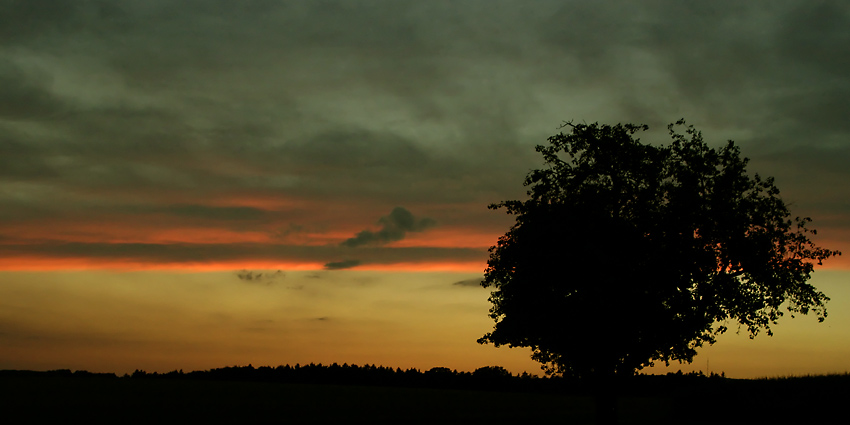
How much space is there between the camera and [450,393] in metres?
79.2

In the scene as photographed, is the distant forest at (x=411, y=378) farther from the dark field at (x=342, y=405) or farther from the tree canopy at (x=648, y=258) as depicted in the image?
the tree canopy at (x=648, y=258)

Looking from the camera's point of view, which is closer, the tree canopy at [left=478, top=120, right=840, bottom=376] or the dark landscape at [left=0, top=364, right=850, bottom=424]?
the tree canopy at [left=478, top=120, right=840, bottom=376]

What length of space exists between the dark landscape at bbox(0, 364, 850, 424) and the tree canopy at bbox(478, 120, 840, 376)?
167 inches

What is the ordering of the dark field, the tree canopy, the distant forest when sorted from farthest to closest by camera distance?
1. the distant forest
2. the dark field
3. the tree canopy

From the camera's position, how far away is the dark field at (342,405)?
45.2 metres

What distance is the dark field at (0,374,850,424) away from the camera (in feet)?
148

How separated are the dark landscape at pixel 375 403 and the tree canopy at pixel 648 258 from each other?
425 cm

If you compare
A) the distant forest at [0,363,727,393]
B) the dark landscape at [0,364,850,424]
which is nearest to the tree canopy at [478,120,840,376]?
the dark landscape at [0,364,850,424]

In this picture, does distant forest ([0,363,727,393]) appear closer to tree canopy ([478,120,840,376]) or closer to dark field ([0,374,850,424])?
dark field ([0,374,850,424])

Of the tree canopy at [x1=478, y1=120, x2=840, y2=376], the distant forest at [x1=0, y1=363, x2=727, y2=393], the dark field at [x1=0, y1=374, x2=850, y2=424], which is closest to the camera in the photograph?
the tree canopy at [x1=478, y1=120, x2=840, y2=376]

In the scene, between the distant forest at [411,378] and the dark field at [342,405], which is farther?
the distant forest at [411,378]

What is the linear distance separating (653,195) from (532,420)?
977 inches

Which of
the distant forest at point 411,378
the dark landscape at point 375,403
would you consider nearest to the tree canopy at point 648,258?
the dark landscape at point 375,403

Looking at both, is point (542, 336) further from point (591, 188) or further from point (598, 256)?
point (591, 188)
